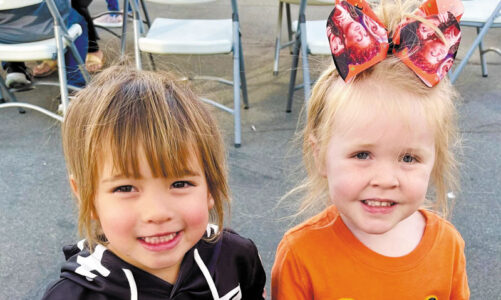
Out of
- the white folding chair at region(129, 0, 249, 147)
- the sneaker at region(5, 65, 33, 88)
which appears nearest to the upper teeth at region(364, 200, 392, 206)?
the white folding chair at region(129, 0, 249, 147)

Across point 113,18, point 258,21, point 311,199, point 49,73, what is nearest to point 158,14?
point 113,18

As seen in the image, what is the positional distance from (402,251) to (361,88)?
0.39 metres

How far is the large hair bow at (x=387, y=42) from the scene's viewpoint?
3.14 ft

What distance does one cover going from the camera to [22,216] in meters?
2.24

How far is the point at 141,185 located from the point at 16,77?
9.70 feet

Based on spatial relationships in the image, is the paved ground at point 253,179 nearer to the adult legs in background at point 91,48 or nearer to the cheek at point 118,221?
the adult legs in background at point 91,48

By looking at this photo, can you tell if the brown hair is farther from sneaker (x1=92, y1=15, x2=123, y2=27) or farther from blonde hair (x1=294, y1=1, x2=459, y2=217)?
sneaker (x1=92, y1=15, x2=123, y2=27)

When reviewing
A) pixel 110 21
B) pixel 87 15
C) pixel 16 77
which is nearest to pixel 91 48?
pixel 87 15

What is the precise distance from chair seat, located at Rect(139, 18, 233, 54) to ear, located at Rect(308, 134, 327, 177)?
1549 millimetres

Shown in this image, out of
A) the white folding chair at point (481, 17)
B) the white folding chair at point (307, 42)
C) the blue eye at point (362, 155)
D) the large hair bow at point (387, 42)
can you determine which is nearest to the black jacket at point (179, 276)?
the blue eye at point (362, 155)

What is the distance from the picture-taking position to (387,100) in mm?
965

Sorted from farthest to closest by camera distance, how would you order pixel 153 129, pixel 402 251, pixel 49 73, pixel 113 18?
pixel 113 18
pixel 49 73
pixel 402 251
pixel 153 129

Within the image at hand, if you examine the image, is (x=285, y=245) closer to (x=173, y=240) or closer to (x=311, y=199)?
(x=311, y=199)

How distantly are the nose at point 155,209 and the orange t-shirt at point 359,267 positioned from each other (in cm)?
35
